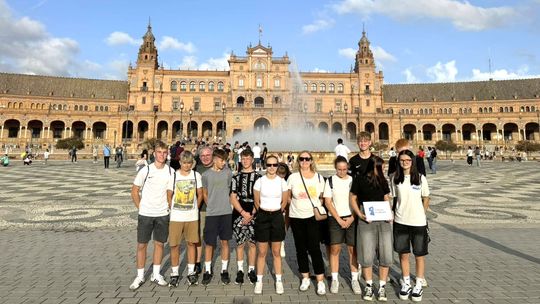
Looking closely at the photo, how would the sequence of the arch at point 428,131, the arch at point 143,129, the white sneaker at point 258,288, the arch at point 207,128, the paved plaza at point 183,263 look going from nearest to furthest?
1. the paved plaza at point 183,263
2. the white sneaker at point 258,288
3. the arch at point 143,129
4. the arch at point 207,128
5. the arch at point 428,131

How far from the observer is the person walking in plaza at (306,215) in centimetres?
461

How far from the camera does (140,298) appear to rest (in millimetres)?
4289

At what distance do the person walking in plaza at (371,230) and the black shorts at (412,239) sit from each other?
0.45ft

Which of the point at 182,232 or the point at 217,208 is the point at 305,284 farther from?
the point at 182,232

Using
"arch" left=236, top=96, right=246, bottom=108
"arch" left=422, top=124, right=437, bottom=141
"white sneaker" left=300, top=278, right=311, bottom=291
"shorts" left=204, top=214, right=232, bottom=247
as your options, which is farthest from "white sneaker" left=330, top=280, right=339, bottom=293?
"arch" left=422, top=124, right=437, bottom=141

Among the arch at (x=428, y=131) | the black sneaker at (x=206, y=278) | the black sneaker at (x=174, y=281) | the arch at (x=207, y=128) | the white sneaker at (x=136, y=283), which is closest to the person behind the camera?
the white sneaker at (x=136, y=283)

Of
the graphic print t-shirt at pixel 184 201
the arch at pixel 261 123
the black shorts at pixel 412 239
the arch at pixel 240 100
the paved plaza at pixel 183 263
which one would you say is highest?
A: the arch at pixel 240 100

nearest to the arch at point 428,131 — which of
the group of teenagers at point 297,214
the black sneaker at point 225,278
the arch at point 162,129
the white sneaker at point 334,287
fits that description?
the arch at point 162,129

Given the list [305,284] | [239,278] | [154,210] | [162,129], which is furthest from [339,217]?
[162,129]

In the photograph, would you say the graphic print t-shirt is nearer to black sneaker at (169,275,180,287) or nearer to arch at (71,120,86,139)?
black sneaker at (169,275,180,287)

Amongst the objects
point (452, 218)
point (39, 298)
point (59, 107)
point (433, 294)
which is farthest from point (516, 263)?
point (59, 107)

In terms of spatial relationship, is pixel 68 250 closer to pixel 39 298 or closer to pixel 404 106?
pixel 39 298

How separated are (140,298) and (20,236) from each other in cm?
493

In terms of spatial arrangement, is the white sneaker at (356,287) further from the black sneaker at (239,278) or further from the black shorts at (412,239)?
the black sneaker at (239,278)
